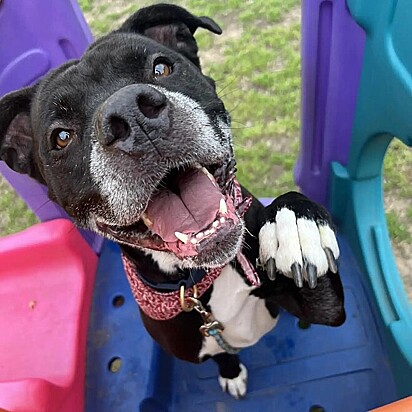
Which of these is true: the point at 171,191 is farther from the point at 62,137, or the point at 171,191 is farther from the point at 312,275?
the point at 312,275

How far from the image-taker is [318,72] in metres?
2.27

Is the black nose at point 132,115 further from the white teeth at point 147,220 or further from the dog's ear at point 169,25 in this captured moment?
the dog's ear at point 169,25

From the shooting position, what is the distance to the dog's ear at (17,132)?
1917 millimetres

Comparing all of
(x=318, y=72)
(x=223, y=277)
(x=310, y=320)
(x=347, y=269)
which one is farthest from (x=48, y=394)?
(x=318, y=72)

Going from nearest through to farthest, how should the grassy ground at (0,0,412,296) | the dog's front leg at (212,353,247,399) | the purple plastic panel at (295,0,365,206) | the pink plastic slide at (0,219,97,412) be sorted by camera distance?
the purple plastic panel at (295,0,365,206) < the dog's front leg at (212,353,247,399) < the pink plastic slide at (0,219,97,412) < the grassy ground at (0,0,412,296)

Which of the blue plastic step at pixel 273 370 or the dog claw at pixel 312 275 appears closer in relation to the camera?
the dog claw at pixel 312 275

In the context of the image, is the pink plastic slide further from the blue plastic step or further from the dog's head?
the dog's head

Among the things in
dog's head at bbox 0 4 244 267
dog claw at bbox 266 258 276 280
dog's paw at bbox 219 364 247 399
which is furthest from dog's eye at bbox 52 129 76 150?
dog's paw at bbox 219 364 247 399

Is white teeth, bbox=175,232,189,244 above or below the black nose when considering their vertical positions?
below

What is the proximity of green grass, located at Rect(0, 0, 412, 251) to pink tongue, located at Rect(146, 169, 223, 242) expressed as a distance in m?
1.46

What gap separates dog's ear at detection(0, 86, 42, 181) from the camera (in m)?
1.92

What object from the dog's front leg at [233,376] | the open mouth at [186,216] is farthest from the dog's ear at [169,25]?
the dog's front leg at [233,376]

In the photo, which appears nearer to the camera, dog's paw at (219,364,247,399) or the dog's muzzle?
the dog's muzzle

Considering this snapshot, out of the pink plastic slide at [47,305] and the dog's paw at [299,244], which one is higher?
the dog's paw at [299,244]
